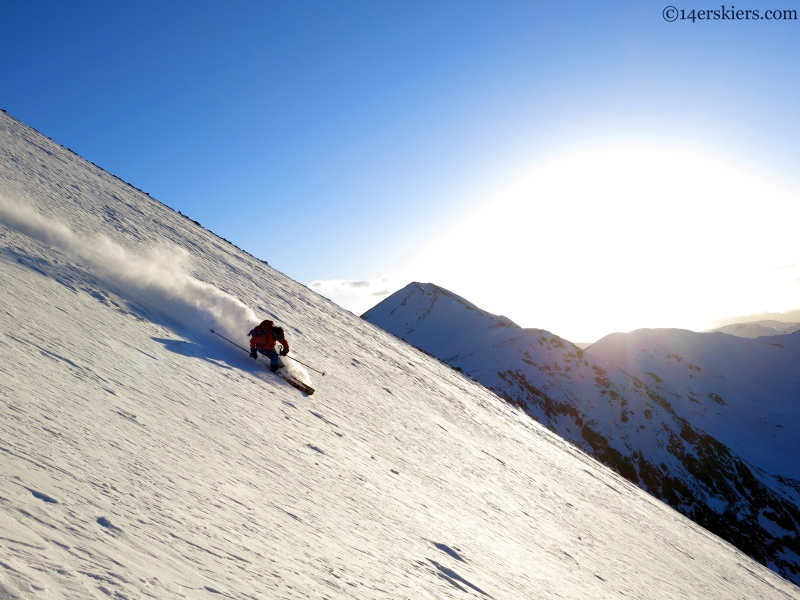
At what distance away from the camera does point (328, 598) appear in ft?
14.9

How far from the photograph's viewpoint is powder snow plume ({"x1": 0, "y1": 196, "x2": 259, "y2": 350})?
12.1 m

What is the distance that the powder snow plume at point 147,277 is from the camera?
12117 millimetres

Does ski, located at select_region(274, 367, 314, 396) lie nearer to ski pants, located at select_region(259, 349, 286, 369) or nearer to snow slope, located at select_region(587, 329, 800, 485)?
ski pants, located at select_region(259, 349, 286, 369)

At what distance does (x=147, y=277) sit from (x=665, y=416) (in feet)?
367

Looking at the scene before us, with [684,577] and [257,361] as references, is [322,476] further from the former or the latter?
[684,577]

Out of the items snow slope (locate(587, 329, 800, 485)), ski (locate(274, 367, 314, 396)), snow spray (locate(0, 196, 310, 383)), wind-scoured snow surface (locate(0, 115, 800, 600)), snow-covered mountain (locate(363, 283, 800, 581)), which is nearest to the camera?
wind-scoured snow surface (locate(0, 115, 800, 600))

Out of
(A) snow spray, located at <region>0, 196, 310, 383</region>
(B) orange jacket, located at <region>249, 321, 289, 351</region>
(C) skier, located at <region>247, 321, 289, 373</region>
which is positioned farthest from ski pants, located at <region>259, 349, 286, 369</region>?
(A) snow spray, located at <region>0, 196, 310, 383</region>

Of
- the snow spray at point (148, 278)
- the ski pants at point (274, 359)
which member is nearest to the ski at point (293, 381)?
the ski pants at point (274, 359)

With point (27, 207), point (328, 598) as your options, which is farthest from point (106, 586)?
point (27, 207)

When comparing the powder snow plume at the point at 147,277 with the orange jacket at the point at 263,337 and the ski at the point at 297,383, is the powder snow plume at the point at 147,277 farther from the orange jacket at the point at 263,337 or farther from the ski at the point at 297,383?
the ski at the point at 297,383

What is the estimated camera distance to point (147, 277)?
44.8 feet

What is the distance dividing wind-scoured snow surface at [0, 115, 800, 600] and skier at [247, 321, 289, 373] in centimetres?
39

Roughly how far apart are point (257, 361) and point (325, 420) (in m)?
3.45

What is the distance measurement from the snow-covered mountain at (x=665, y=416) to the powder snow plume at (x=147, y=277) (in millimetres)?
85383
